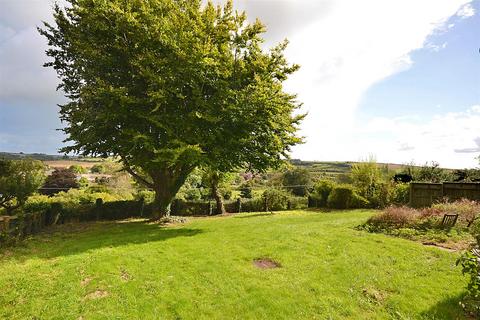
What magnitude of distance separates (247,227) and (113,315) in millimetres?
11919

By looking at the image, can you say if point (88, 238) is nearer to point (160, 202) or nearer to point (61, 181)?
point (160, 202)

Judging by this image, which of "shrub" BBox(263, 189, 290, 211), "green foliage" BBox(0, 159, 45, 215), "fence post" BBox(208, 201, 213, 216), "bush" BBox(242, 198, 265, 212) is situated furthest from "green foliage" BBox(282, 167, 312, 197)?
"green foliage" BBox(0, 159, 45, 215)

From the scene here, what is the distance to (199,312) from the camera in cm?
A: 927

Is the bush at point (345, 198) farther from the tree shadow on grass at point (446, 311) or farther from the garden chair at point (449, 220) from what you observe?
the tree shadow on grass at point (446, 311)

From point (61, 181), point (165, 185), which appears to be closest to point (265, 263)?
point (165, 185)

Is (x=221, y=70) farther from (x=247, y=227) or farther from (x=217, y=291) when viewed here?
(x=217, y=291)

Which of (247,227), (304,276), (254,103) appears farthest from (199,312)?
(254,103)

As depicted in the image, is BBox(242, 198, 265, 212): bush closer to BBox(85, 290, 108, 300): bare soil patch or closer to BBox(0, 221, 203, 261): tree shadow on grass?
BBox(0, 221, 203, 261): tree shadow on grass

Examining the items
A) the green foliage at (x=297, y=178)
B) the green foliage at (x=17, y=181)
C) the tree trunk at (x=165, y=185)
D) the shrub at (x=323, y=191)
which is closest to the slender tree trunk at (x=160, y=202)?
the tree trunk at (x=165, y=185)

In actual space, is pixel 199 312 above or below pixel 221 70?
below

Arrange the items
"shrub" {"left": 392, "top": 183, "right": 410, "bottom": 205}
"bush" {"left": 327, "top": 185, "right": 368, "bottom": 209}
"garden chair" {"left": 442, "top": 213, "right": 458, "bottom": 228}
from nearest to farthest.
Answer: "garden chair" {"left": 442, "top": 213, "right": 458, "bottom": 228}
"shrub" {"left": 392, "top": 183, "right": 410, "bottom": 205}
"bush" {"left": 327, "top": 185, "right": 368, "bottom": 209}

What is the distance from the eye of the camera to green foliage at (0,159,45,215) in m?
21.6

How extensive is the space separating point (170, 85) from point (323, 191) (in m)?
21.6

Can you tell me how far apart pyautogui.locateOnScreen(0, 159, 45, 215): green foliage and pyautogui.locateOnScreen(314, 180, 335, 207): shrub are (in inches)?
1026
